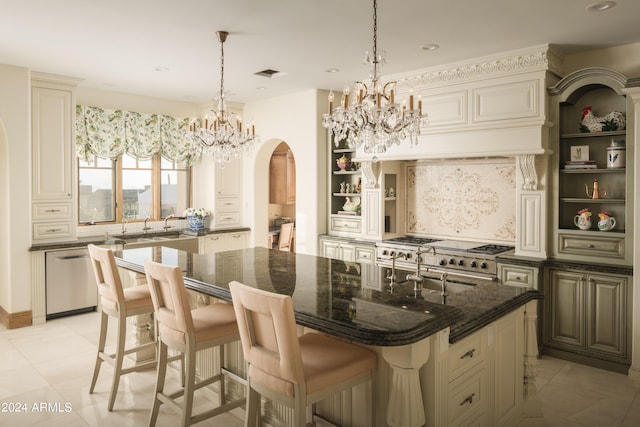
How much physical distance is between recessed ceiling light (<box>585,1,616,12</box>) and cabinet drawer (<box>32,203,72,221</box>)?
564 cm

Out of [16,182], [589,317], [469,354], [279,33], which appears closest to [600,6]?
[279,33]

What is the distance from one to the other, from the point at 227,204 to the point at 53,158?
8.43 feet

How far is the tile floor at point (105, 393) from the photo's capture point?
3.18 meters

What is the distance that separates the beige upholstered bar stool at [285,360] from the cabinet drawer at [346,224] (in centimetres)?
378

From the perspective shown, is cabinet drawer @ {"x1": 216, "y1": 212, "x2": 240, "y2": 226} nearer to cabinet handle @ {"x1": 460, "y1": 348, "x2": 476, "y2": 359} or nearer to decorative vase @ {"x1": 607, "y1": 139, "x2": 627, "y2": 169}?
decorative vase @ {"x1": 607, "y1": 139, "x2": 627, "y2": 169}

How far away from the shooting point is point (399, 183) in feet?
19.6

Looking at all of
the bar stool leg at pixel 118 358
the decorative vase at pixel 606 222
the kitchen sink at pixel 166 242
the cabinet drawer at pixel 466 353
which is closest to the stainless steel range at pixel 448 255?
the decorative vase at pixel 606 222

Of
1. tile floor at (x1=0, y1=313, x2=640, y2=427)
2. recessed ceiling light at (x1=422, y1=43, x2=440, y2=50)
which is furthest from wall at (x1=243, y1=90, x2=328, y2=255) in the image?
tile floor at (x1=0, y1=313, x2=640, y2=427)

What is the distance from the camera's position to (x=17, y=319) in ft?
17.0

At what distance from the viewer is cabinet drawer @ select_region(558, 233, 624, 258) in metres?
4.06

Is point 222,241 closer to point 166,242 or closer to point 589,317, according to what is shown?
point 166,242

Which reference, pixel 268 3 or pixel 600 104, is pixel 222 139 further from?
pixel 600 104

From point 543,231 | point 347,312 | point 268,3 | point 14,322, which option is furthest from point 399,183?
point 14,322

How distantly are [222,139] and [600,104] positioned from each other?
351 cm
